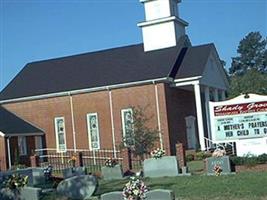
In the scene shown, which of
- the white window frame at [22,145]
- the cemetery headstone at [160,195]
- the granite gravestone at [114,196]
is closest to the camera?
the cemetery headstone at [160,195]

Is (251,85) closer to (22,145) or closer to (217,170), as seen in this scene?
(22,145)

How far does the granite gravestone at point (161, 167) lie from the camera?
2502 centimetres

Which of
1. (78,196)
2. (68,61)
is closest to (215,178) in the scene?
(78,196)

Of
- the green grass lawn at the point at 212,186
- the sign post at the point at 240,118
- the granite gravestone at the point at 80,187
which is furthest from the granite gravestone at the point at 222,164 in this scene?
the granite gravestone at the point at 80,187

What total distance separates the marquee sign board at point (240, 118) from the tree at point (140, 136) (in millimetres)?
9556

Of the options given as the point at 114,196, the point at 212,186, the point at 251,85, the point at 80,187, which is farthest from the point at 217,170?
the point at 251,85

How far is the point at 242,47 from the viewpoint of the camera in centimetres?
11575

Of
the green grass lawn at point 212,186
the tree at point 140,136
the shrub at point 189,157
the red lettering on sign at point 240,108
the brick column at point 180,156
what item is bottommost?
the green grass lawn at point 212,186

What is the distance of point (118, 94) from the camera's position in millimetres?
40875

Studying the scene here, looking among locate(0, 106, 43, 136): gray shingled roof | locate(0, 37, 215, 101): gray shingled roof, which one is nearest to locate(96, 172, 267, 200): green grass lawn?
locate(0, 37, 215, 101): gray shingled roof

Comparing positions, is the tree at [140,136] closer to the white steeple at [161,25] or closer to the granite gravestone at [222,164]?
the white steeple at [161,25]

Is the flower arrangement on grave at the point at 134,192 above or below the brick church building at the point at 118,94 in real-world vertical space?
below

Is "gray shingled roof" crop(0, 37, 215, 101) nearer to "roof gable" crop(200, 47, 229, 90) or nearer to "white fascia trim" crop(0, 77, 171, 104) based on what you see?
"white fascia trim" crop(0, 77, 171, 104)

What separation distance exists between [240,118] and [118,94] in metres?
14.1
